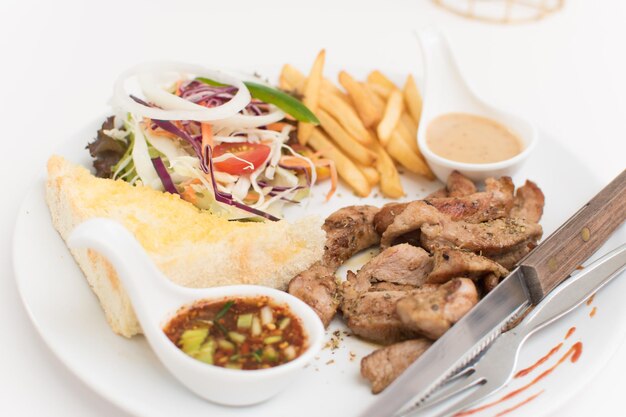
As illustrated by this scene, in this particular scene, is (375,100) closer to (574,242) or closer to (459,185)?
(459,185)

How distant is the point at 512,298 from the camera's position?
13.6 ft

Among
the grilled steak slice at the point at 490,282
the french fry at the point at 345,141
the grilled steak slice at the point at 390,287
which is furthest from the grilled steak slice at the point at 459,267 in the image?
the french fry at the point at 345,141

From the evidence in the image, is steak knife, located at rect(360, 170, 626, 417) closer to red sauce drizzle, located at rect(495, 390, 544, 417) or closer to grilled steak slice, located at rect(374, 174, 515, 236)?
red sauce drizzle, located at rect(495, 390, 544, 417)

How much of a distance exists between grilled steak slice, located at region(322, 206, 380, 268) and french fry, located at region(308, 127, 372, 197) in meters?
0.58

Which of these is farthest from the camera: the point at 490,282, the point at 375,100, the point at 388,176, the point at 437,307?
the point at 375,100

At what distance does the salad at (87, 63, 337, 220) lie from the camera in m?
5.34

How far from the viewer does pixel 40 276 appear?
4.62 metres

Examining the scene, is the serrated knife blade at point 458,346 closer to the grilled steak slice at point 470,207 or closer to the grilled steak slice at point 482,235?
the grilled steak slice at point 482,235

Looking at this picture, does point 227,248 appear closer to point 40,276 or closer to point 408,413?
point 40,276

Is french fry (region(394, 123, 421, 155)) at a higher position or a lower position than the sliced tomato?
higher

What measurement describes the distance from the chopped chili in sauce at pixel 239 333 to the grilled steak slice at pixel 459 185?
1945 mm

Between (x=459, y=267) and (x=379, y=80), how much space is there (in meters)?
2.70

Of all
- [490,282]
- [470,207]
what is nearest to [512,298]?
[490,282]

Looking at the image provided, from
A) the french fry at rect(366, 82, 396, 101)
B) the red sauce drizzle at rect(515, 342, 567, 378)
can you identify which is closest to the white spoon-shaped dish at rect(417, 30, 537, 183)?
the french fry at rect(366, 82, 396, 101)
